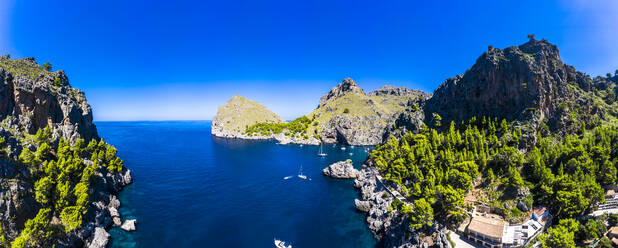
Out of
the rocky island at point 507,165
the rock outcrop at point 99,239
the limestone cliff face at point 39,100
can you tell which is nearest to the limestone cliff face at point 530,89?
the rocky island at point 507,165

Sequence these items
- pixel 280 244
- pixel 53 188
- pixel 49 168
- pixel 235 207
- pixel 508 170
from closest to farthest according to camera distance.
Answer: pixel 53 188 < pixel 49 168 < pixel 280 244 < pixel 508 170 < pixel 235 207

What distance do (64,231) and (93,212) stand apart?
9.52m

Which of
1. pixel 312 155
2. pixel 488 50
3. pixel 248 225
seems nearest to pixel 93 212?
pixel 248 225

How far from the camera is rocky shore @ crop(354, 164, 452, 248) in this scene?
2032 inches

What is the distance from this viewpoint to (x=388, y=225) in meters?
60.8

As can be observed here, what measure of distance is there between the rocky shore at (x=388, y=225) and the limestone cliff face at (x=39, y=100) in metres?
105

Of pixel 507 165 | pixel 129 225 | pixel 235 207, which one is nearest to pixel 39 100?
pixel 129 225

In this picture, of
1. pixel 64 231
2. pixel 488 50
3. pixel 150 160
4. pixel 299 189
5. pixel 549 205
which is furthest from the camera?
pixel 150 160

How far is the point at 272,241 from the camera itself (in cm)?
5734

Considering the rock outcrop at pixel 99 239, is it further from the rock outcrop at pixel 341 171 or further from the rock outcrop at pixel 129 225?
the rock outcrop at pixel 341 171

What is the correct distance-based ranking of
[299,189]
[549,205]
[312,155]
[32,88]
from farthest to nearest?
[312,155] < [299,189] < [32,88] < [549,205]

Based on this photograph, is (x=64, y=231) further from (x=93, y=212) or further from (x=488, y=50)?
(x=488, y=50)

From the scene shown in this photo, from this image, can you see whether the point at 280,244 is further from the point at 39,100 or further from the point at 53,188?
the point at 39,100

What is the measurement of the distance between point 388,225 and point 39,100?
372 feet
